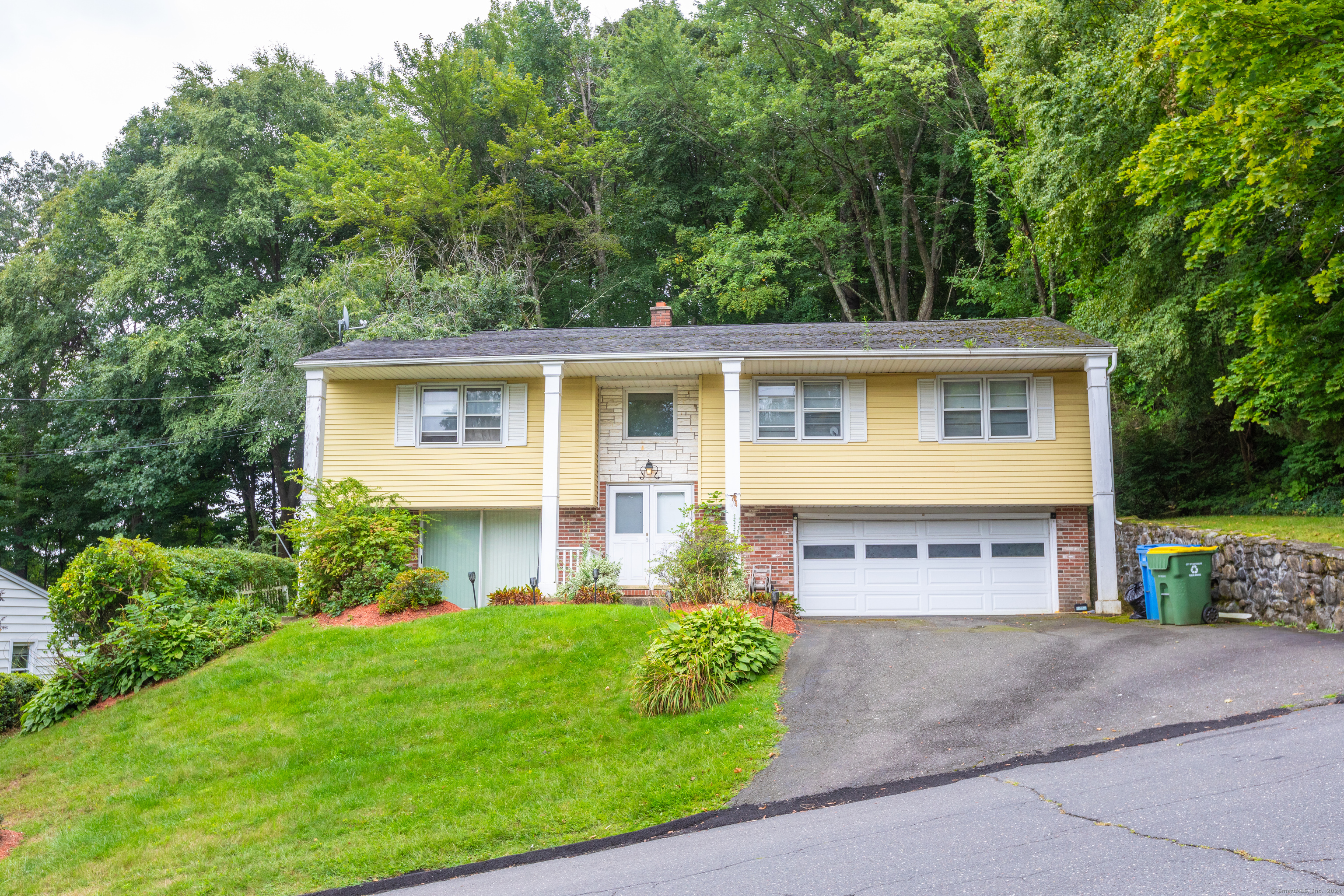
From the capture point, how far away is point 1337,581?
10.2 metres

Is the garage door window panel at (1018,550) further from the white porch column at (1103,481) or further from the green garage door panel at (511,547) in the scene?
the green garage door panel at (511,547)

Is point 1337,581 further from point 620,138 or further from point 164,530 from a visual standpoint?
point 164,530

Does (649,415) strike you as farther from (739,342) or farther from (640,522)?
(739,342)

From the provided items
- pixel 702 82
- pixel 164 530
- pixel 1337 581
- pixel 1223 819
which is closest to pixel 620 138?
pixel 702 82

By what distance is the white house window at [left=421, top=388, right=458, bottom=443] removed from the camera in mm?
16781

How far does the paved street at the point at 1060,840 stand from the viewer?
4.68 meters

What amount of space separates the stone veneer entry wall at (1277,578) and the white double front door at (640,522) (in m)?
8.34

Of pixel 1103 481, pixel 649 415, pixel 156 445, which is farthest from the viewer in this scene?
pixel 156 445

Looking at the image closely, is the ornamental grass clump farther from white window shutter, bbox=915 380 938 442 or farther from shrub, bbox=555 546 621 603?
white window shutter, bbox=915 380 938 442

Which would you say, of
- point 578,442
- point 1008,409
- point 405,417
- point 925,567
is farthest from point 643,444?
point 1008,409

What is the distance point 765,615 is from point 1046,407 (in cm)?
706

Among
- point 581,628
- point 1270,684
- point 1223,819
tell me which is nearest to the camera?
point 1223,819

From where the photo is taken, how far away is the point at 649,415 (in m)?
17.1

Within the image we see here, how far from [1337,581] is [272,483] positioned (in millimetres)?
30549
